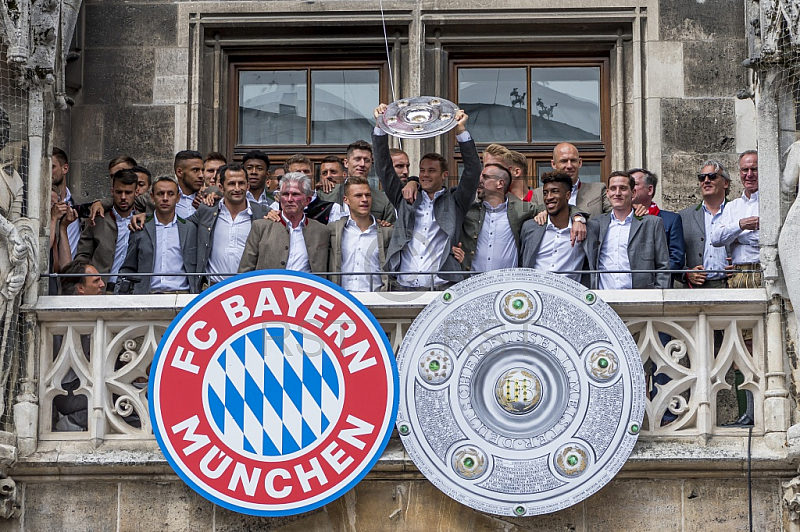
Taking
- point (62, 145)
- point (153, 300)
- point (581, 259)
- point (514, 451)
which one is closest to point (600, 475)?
point (514, 451)

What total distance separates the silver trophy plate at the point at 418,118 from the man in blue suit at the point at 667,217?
4.79ft

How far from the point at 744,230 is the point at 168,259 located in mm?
3685

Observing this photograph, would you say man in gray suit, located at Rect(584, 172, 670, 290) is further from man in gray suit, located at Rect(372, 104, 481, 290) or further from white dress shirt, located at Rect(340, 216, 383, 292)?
white dress shirt, located at Rect(340, 216, 383, 292)

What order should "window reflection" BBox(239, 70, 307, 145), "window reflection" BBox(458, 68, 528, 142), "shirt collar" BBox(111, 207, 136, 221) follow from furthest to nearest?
"window reflection" BBox(239, 70, 307, 145)
"window reflection" BBox(458, 68, 528, 142)
"shirt collar" BBox(111, 207, 136, 221)

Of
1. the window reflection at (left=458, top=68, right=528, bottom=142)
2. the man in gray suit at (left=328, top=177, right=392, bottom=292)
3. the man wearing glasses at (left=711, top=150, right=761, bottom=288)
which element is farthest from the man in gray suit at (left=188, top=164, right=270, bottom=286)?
the man wearing glasses at (left=711, top=150, right=761, bottom=288)

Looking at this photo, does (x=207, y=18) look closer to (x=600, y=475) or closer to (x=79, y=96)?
(x=79, y=96)

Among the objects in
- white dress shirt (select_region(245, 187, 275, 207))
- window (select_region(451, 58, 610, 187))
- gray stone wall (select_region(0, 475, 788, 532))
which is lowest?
gray stone wall (select_region(0, 475, 788, 532))

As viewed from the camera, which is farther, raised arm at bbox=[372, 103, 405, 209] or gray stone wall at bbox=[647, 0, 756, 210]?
gray stone wall at bbox=[647, 0, 756, 210]

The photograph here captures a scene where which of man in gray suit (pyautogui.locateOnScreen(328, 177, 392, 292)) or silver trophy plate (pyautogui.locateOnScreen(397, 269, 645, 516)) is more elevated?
man in gray suit (pyautogui.locateOnScreen(328, 177, 392, 292))

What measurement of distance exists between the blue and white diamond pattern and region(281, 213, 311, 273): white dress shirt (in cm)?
58

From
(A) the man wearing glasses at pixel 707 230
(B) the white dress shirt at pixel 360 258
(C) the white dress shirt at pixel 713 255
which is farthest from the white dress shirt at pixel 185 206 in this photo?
(C) the white dress shirt at pixel 713 255

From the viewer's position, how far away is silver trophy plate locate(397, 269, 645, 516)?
12.0 meters

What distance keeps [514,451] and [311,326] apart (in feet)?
4.74

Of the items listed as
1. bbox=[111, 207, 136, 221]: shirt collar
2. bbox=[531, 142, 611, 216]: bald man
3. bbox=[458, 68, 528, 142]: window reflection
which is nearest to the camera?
bbox=[531, 142, 611, 216]: bald man
